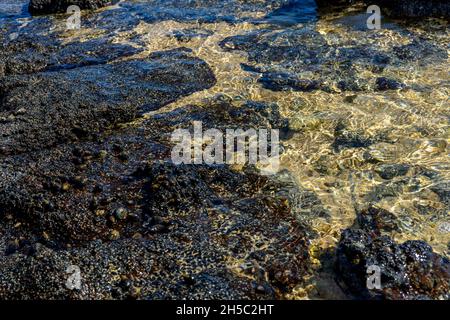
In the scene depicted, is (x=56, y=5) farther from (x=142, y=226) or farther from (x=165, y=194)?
(x=142, y=226)

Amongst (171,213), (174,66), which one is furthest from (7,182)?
(174,66)

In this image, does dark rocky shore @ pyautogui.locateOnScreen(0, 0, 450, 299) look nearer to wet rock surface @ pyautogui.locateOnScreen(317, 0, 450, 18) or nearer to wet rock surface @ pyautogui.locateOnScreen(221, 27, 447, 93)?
wet rock surface @ pyautogui.locateOnScreen(221, 27, 447, 93)

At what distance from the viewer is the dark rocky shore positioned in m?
4.76

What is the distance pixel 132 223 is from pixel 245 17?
896 cm

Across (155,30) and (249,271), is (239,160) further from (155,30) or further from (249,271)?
(155,30)

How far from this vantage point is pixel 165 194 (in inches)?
229

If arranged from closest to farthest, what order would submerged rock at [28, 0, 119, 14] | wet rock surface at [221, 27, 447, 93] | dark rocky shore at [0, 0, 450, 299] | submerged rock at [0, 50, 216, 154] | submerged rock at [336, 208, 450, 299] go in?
submerged rock at [336, 208, 450, 299]
dark rocky shore at [0, 0, 450, 299]
submerged rock at [0, 50, 216, 154]
wet rock surface at [221, 27, 447, 93]
submerged rock at [28, 0, 119, 14]

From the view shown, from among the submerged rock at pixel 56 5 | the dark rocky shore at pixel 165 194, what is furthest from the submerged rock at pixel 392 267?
the submerged rock at pixel 56 5

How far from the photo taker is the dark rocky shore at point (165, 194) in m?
4.76

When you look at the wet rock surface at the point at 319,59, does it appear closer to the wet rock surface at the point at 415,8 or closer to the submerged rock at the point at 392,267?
the wet rock surface at the point at 415,8

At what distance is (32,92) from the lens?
8406 millimetres

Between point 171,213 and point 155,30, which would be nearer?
point 171,213

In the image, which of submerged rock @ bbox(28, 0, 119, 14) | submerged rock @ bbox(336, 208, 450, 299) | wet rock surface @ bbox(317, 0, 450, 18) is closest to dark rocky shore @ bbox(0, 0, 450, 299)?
submerged rock @ bbox(336, 208, 450, 299)

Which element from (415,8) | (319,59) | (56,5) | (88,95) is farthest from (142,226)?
(56,5)
